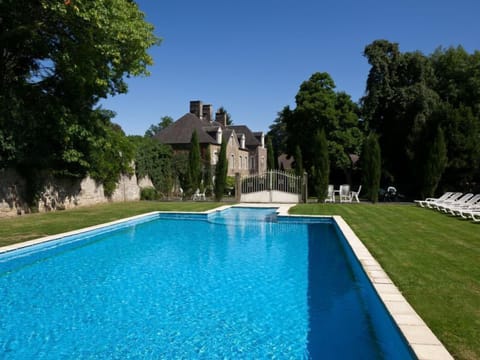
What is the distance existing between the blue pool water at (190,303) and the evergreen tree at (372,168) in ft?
33.8

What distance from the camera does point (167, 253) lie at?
9.12 meters

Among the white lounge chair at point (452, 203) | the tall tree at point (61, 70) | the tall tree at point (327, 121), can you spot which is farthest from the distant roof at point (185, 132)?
the white lounge chair at point (452, 203)

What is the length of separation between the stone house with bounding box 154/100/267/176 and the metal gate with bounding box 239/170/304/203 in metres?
5.53

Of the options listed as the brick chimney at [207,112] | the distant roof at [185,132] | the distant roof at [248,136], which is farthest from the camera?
the distant roof at [248,136]

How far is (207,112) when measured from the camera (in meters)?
42.0

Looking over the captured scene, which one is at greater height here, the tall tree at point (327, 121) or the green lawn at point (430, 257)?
the tall tree at point (327, 121)

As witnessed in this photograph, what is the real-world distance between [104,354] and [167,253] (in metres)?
5.20

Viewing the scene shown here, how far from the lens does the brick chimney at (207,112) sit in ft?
137

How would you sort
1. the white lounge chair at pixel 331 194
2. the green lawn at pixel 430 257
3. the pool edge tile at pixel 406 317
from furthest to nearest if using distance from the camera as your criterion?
the white lounge chair at pixel 331 194 < the green lawn at pixel 430 257 < the pool edge tile at pixel 406 317

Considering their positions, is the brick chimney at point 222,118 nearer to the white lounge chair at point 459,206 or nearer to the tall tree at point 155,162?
the tall tree at point 155,162

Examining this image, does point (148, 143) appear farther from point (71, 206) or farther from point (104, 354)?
point (104, 354)

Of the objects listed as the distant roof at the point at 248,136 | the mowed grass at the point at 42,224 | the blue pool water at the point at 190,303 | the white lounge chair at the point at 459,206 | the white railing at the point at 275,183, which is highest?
the distant roof at the point at 248,136

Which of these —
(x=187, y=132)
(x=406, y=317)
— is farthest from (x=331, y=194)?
(x=406, y=317)

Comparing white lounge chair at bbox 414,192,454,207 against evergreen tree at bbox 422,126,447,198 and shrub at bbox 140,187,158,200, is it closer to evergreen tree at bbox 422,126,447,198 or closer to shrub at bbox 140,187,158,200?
evergreen tree at bbox 422,126,447,198
